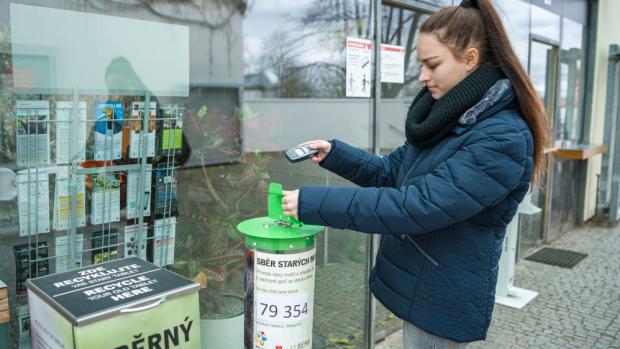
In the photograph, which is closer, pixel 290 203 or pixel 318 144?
pixel 290 203

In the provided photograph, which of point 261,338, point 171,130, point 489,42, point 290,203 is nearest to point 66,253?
point 171,130

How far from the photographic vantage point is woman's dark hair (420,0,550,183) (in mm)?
1857

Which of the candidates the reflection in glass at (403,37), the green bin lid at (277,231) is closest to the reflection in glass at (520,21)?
the reflection in glass at (403,37)

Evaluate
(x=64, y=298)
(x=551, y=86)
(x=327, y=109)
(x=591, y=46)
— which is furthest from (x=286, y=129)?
(x=591, y=46)

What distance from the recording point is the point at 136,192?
2.39 metres

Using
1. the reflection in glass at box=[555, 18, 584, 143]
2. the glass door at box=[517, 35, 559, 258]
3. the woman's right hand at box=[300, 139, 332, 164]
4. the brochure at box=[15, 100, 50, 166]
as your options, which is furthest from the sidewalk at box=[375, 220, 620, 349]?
the brochure at box=[15, 100, 50, 166]

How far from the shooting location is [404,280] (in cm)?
201

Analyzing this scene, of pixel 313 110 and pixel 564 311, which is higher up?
pixel 313 110

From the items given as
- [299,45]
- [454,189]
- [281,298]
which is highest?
[299,45]

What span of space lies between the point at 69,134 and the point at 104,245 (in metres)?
0.50

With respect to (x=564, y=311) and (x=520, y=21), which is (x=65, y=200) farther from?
(x=520, y=21)

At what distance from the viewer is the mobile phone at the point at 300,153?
210cm

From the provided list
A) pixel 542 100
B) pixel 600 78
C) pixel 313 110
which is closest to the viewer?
pixel 313 110

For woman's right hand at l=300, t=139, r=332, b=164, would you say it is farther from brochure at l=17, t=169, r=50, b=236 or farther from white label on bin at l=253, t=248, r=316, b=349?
brochure at l=17, t=169, r=50, b=236
